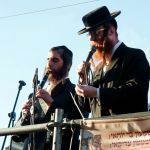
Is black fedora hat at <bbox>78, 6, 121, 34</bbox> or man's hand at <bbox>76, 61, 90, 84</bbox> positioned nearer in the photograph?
man's hand at <bbox>76, 61, 90, 84</bbox>

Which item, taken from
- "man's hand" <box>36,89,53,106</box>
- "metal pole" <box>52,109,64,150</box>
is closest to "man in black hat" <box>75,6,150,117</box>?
"metal pole" <box>52,109,64,150</box>

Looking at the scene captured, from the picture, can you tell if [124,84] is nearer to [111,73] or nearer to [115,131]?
[111,73]

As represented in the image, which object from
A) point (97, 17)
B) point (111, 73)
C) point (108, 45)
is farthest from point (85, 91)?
point (97, 17)

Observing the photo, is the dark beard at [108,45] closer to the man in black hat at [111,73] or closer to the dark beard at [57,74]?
the man in black hat at [111,73]

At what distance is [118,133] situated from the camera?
2.35m

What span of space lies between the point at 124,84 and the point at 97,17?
81 cm

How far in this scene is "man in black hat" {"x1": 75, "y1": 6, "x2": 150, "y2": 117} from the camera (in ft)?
9.45

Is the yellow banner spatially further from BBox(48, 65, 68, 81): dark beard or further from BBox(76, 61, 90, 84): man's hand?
BBox(48, 65, 68, 81): dark beard

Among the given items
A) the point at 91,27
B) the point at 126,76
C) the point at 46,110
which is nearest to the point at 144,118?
the point at 126,76

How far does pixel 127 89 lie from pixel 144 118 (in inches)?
23.6

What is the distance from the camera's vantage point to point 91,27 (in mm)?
3449

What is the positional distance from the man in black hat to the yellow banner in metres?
0.41

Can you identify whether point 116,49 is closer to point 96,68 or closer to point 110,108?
point 96,68

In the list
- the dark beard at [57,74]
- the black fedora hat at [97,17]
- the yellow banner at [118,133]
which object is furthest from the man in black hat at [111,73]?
the dark beard at [57,74]
